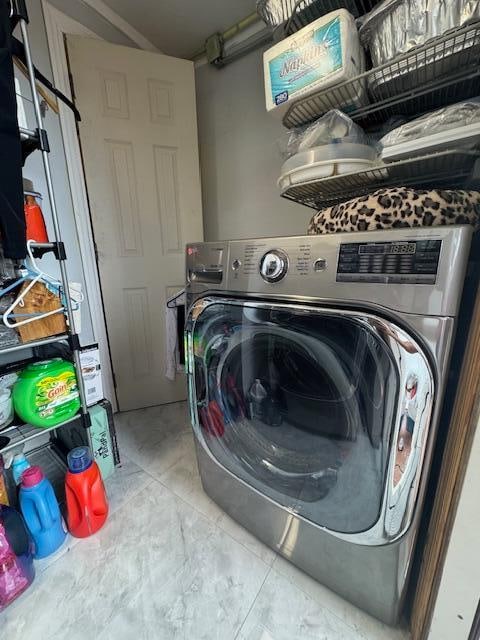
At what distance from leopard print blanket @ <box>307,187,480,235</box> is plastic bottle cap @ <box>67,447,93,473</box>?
1.20 m

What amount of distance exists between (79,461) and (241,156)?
1.76 meters

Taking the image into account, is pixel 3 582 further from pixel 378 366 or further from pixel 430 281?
pixel 430 281

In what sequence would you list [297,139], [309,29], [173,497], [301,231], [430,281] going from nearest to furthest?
[430,281] → [309,29] → [297,139] → [173,497] → [301,231]

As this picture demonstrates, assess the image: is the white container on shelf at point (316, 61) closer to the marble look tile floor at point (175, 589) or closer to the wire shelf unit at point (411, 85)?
the wire shelf unit at point (411, 85)

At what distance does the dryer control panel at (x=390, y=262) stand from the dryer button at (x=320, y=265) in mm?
32

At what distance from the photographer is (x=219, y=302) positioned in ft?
2.53

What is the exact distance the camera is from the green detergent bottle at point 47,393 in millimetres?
931

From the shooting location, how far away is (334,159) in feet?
2.64

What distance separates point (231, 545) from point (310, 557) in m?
0.30

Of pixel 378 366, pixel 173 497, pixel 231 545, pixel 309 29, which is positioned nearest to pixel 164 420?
pixel 173 497

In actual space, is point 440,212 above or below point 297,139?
below

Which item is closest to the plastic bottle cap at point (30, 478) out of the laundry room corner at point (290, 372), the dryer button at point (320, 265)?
the laundry room corner at point (290, 372)

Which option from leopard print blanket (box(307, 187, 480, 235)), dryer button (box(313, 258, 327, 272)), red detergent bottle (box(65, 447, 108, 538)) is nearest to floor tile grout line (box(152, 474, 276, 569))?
red detergent bottle (box(65, 447, 108, 538))

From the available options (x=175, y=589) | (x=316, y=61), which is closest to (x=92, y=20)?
(x=316, y=61)
